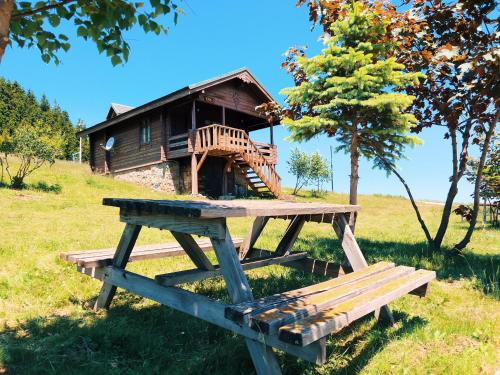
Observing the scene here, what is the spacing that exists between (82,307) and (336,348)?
8.69 ft

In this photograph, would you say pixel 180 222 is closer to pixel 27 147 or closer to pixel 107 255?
pixel 107 255

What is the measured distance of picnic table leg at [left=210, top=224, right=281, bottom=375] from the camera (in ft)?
7.66

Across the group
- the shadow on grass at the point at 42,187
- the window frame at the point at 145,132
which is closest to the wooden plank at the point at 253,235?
the shadow on grass at the point at 42,187

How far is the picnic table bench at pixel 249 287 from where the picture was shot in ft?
7.14

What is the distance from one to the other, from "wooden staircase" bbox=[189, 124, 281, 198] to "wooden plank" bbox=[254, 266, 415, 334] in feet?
48.1

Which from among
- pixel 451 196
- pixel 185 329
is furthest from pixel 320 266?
pixel 451 196

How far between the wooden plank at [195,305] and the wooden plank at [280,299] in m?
0.14

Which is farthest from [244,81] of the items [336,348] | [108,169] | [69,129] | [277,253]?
[69,129]

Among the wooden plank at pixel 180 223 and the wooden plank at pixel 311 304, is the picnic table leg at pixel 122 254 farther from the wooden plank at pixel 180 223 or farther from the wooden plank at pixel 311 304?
the wooden plank at pixel 311 304

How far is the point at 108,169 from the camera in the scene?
26.0 metres

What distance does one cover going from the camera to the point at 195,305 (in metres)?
2.80

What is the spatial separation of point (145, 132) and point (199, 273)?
19913 millimetres

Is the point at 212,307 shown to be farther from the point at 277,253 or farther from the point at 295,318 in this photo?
the point at 277,253

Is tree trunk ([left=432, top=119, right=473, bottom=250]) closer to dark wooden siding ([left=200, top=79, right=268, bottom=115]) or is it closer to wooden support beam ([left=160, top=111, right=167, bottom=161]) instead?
dark wooden siding ([left=200, top=79, right=268, bottom=115])
